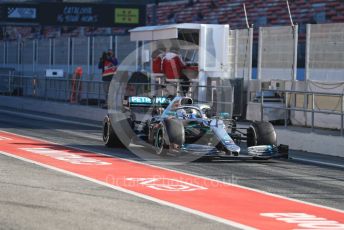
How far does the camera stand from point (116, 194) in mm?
10188

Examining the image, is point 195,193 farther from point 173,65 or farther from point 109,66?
point 109,66

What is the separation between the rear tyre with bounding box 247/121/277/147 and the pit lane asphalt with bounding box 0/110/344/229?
403 millimetres

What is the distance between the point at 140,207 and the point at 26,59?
115 feet

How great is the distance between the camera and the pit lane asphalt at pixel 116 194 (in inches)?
323

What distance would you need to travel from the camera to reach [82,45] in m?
37.8

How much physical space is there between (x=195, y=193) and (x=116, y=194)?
108 centimetres

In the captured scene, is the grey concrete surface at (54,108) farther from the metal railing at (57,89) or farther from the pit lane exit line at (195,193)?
the pit lane exit line at (195,193)

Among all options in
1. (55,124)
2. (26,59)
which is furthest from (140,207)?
(26,59)

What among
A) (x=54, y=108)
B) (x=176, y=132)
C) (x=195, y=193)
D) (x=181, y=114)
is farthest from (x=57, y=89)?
(x=195, y=193)

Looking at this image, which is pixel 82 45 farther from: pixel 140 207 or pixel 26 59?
pixel 140 207

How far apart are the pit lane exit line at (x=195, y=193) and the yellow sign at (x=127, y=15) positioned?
35.0 m

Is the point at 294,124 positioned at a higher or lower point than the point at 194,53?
lower

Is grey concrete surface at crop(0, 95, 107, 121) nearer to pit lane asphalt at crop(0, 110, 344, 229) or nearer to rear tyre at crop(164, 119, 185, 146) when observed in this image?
pit lane asphalt at crop(0, 110, 344, 229)

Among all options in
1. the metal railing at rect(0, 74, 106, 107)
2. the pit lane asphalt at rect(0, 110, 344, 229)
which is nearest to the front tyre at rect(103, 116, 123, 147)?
the pit lane asphalt at rect(0, 110, 344, 229)
